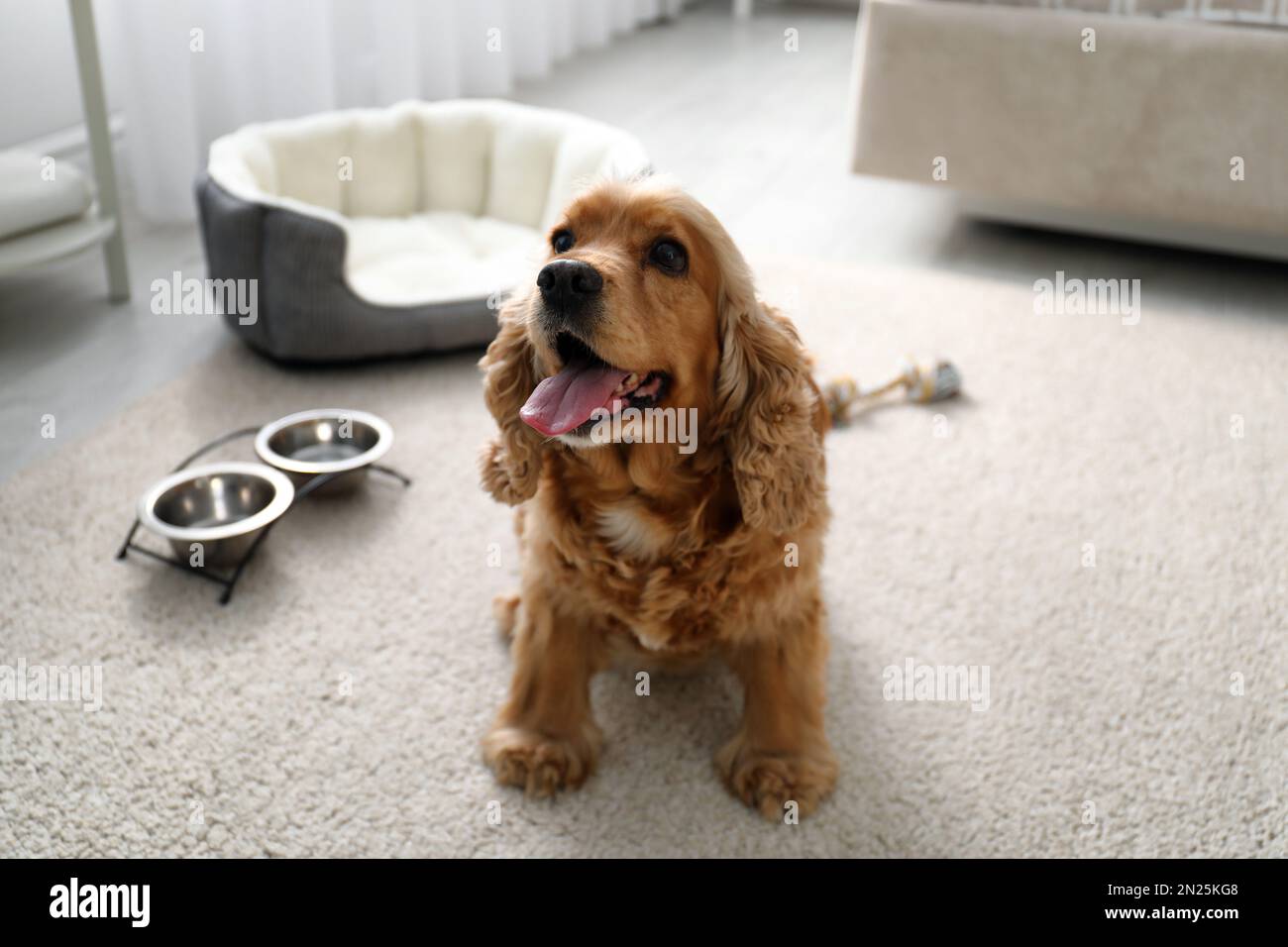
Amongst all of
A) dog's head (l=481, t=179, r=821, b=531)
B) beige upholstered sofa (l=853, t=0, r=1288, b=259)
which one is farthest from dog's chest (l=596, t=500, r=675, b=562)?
beige upholstered sofa (l=853, t=0, r=1288, b=259)

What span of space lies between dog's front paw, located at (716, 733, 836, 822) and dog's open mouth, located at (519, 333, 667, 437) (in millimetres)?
538

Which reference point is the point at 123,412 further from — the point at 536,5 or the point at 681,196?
the point at 536,5

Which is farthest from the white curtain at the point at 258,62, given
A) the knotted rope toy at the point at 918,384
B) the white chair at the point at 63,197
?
the knotted rope toy at the point at 918,384

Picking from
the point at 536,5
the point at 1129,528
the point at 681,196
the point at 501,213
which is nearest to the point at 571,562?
the point at 681,196

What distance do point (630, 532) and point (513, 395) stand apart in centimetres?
24

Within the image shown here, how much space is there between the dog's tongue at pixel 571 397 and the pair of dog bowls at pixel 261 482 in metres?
0.77

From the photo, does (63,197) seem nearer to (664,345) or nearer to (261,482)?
(261,482)

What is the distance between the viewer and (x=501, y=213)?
3.18 m

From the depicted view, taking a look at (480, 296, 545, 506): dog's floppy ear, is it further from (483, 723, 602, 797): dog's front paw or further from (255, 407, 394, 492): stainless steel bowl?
(255, 407, 394, 492): stainless steel bowl

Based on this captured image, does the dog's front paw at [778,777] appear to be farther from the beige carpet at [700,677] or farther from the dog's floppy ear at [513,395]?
the dog's floppy ear at [513,395]

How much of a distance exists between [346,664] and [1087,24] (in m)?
2.55

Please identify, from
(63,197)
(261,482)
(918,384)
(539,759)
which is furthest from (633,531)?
(63,197)

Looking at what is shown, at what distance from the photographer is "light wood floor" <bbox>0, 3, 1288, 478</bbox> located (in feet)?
8.68

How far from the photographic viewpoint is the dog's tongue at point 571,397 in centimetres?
136
